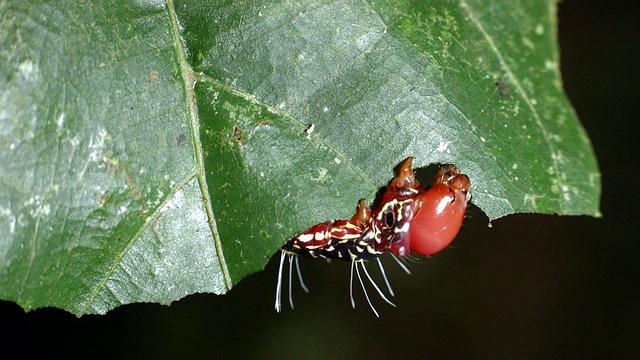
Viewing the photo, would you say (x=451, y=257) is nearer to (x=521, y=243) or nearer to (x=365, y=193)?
(x=521, y=243)

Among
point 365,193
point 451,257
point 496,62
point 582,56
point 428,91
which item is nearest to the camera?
point 496,62

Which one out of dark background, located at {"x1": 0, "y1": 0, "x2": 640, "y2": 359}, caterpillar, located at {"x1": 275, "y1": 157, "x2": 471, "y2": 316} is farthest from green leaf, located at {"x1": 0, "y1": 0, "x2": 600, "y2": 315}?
dark background, located at {"x1": 0, "y1": 0, "x2": 640, "y2": 359}

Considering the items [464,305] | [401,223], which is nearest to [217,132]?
[401,223]

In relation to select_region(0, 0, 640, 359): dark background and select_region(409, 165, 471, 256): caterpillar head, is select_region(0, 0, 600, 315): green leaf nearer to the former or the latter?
select_region(409, 165, 471, 256): caterpillar head

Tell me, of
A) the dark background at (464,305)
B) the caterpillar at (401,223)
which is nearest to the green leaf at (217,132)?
the caterpillar at (401,223)

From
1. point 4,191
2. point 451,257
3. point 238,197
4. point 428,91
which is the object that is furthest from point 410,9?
point 451,257

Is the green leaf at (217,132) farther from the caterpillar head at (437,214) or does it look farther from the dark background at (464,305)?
the dark background at (464,305)

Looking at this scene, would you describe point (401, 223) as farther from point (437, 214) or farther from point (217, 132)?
point (217, 132)
